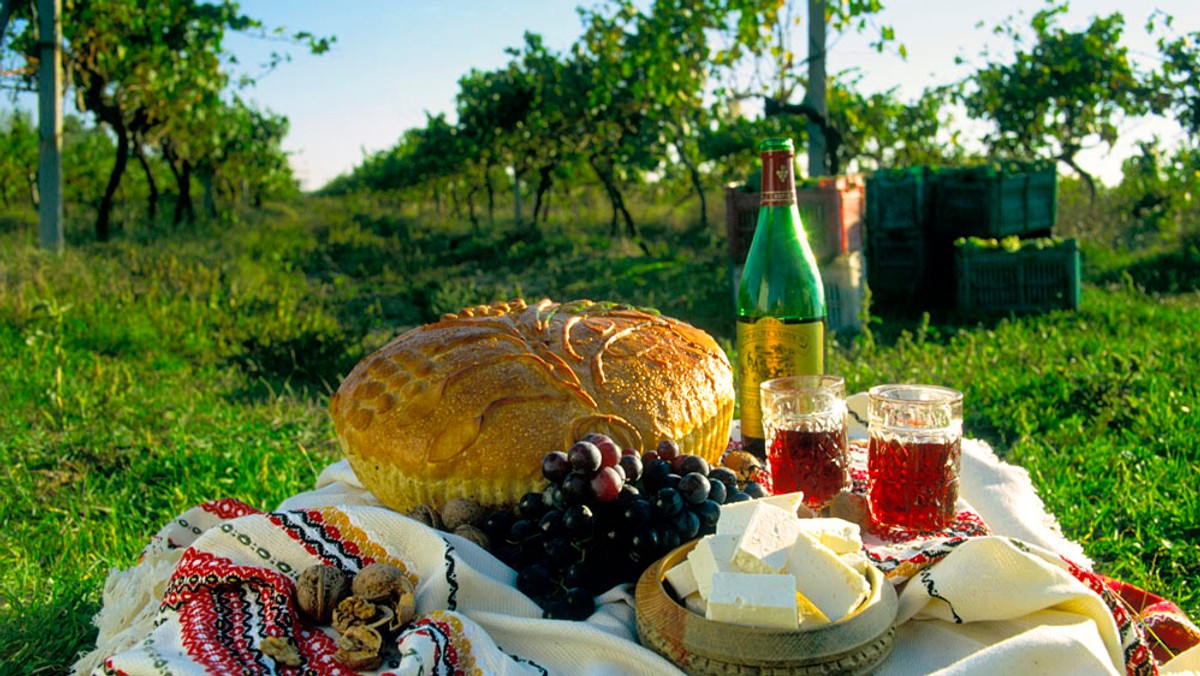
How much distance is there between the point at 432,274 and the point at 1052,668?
12.4 meters

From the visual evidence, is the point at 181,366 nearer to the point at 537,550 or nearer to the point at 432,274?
the point at 537,550

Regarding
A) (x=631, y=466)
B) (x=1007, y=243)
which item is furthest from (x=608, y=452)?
(x=1007, y=243)

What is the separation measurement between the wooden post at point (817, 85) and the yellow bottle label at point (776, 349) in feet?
16.9

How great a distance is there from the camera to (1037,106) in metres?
12.5

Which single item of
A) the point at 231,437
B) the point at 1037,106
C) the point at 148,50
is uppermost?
the point at 148,50

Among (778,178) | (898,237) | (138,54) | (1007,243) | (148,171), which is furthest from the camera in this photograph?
(148,171)

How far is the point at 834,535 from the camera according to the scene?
1644 mm

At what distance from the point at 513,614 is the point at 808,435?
2.70ft

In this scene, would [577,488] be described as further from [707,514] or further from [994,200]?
[994,200]

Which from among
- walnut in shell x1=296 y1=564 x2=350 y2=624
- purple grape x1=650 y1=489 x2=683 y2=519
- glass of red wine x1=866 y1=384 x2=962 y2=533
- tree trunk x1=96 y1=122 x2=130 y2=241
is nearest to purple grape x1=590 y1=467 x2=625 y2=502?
purple grape x1=650 y1=489 x2=683 y2=519

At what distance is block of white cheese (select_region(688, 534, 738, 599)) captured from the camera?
4.95 feet

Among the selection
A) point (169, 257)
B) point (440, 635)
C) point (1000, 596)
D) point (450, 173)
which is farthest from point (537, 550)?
point (450, 173)

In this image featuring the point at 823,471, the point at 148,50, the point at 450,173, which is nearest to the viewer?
the point at 823,471

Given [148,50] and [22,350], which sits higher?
[148,50]
